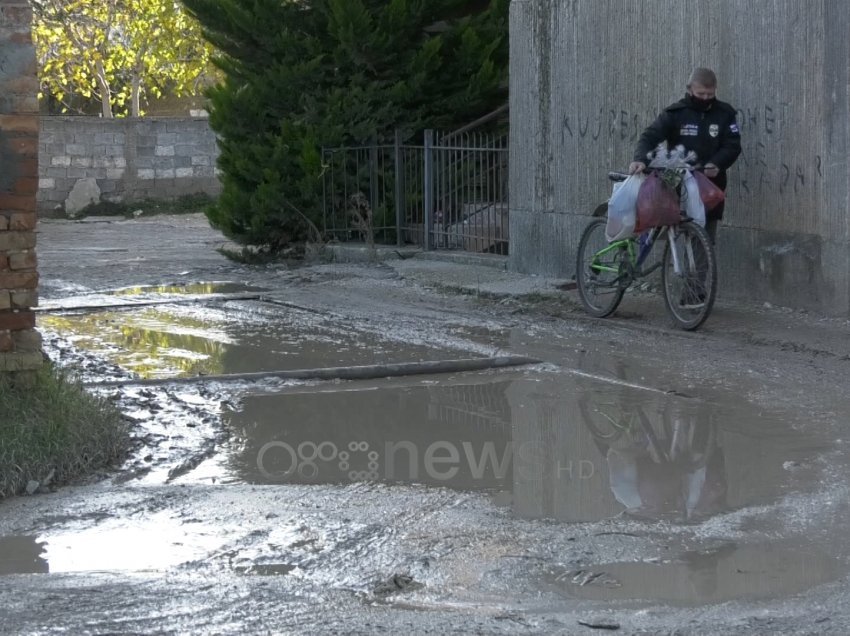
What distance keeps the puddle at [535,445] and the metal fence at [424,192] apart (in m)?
6.49

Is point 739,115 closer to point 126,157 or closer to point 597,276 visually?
point 597,276

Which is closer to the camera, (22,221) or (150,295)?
(22,221)

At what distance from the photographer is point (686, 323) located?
30.6ft

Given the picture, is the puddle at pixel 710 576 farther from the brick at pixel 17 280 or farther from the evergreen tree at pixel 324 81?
the evergreen tree at pixel 324 81

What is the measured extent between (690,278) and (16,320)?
4.88m

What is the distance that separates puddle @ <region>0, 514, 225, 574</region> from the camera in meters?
4.74

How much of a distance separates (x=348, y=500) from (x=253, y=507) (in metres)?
0.40

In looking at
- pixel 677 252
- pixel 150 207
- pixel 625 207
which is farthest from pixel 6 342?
pixel 150 207

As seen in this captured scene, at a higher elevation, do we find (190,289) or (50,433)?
(190,289)

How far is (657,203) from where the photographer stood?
9.29 meters

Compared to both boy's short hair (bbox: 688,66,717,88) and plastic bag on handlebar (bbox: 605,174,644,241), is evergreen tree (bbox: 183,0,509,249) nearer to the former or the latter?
boy's short hair (bbox: 688,66,717,88)

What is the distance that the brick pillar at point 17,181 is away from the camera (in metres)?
6.30

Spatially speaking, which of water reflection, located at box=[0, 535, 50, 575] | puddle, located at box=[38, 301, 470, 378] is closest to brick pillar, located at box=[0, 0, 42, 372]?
water reflection, located at box=[0, 535, 50, 575]

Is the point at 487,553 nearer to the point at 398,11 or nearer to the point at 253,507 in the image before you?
the point at 253,507
